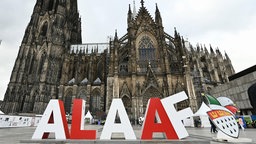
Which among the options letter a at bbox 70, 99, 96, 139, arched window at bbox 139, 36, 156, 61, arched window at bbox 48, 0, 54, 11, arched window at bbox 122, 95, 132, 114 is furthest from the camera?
arched window at bbox 48, 0, 54, 11

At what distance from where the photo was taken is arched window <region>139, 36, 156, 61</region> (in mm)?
25438

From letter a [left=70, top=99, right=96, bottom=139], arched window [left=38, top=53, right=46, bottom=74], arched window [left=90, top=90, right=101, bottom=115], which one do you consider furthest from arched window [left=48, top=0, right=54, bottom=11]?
letter a [left=70, top=99, right=96, bottom=139]

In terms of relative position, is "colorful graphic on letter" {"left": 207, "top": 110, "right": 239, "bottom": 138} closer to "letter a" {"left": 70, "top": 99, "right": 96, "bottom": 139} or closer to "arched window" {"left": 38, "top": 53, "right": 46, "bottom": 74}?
"letter a" {"left": 70, "top": 99, "right": 96, "bottom": 139}

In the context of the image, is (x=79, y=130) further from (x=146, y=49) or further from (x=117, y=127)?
(x=146, y=49)

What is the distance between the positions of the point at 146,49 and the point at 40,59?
2331 centimetres

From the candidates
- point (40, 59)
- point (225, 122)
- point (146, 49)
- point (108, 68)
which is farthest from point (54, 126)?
point (40, 59)

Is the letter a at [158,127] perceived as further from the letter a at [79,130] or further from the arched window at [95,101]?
the arched window at [95,101]

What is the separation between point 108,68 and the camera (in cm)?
2552

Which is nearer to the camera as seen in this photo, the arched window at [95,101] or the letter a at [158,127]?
the letter a at [158,127]

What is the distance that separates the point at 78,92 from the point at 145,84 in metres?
14.7

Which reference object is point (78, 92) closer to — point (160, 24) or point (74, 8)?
point (160, 24)

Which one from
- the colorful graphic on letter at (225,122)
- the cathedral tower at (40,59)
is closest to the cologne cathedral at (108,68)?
the cathedral tower at (40,59)

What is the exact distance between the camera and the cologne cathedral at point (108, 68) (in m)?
22.1

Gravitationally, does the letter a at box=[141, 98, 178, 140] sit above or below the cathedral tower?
below
